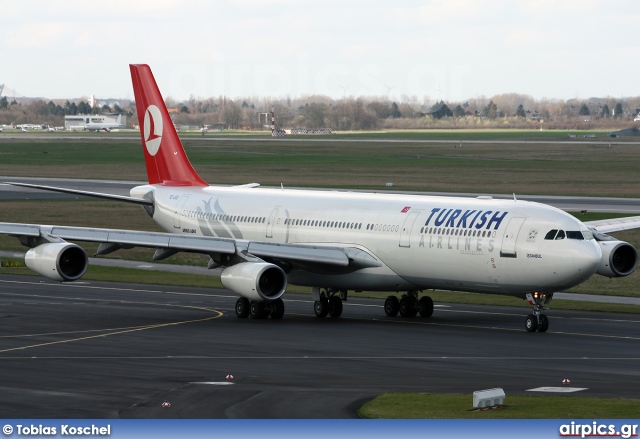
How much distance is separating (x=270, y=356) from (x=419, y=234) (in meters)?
10.4

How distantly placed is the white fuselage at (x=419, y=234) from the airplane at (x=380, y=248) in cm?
5

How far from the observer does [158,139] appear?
2302 inches

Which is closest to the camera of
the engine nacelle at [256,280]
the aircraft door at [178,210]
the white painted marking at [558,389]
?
the white painted marking at [558,389]

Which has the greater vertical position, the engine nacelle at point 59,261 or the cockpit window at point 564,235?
the cockpit window at point 564,235

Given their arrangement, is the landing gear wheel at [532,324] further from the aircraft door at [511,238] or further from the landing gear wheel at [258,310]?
the landing gear wheel at [258,310]

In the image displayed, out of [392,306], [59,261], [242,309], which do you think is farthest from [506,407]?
[59,261]

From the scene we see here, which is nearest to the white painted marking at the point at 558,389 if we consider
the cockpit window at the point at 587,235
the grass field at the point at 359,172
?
the cockpit window at the point at 587,235

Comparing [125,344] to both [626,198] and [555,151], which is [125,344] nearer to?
[626,198]

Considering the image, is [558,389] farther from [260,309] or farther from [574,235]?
[260,309]

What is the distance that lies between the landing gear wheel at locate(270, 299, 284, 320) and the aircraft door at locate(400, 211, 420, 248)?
553cm

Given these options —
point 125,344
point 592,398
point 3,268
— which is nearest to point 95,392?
point 125,344

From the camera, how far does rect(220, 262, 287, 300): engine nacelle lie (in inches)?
1779

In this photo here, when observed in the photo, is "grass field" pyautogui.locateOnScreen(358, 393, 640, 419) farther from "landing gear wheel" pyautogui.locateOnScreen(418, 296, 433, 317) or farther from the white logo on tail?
the white logo on tail

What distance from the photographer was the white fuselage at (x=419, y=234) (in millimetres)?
42844
